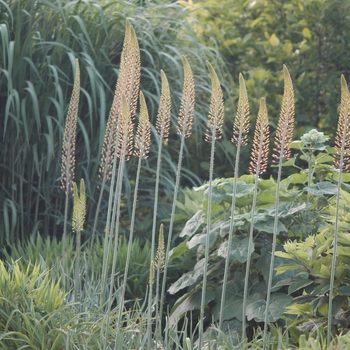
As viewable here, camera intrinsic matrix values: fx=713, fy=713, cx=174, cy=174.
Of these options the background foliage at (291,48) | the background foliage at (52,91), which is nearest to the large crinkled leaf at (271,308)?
the background foliage at (52,91)

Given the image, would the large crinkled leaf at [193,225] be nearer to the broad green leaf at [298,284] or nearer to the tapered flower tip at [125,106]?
the broad green leaf at [298,284]

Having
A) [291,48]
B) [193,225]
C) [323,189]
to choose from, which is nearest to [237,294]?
[193,225]

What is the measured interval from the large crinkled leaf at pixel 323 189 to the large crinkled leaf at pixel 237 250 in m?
0.40

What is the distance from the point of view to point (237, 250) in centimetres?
343

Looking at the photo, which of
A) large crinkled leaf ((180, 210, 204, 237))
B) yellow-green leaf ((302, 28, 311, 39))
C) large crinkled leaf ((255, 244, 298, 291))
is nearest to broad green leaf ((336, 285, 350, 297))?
large crinkled leaf ((255, 244, 298, 291))

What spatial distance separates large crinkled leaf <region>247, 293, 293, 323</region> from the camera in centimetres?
326

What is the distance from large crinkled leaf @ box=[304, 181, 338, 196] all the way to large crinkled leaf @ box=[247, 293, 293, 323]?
1.68 feet

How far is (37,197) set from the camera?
17.1ft

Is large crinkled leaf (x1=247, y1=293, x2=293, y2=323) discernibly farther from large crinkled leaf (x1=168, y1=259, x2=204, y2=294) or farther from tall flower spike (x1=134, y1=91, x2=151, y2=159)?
tall flower spike (x1=134, y1=91, x2=151, y2=159)

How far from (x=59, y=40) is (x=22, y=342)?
9.11 ft

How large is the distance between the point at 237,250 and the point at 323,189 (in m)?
0.51

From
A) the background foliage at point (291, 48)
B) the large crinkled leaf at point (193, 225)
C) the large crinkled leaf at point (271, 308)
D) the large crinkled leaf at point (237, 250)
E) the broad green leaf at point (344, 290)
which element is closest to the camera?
the broad green leaf at point (344, 290)

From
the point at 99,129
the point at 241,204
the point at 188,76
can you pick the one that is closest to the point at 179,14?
the point at 99,129

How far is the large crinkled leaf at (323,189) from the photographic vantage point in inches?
134
